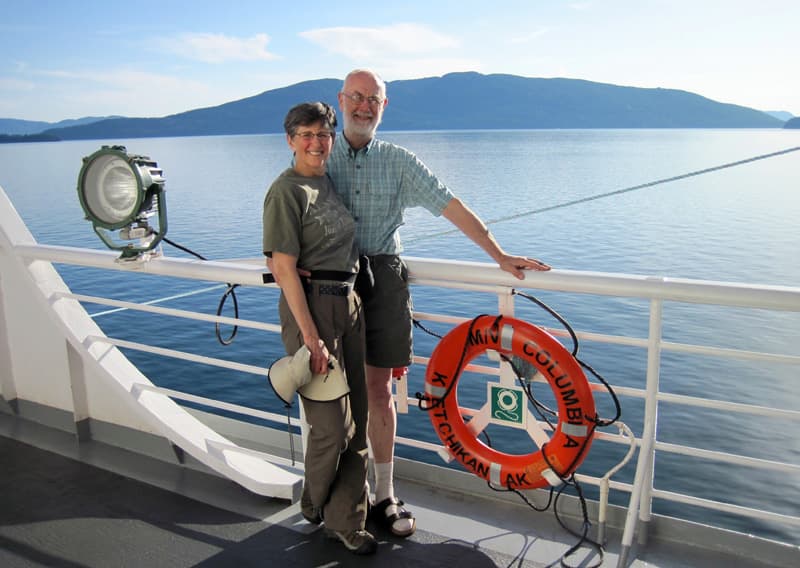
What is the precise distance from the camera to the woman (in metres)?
1.51

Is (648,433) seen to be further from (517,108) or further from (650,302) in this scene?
(517,108)

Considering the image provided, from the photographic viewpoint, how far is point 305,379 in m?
1.53

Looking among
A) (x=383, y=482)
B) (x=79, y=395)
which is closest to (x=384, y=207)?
(x=383, y=482)

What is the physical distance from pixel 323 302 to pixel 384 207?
289mm

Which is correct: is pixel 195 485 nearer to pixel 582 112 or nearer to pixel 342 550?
pixel 342 550

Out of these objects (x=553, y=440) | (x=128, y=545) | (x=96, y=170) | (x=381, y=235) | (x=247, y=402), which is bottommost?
(x=247, y=402)

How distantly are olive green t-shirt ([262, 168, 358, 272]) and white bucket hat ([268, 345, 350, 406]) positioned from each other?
208mm

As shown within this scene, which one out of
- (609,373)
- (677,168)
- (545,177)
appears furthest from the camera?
(677,168)

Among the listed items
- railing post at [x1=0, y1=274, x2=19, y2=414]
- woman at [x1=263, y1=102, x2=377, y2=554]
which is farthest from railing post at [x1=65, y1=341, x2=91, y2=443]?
woman at [x1=263, y1=102, x2=377, y2=554]

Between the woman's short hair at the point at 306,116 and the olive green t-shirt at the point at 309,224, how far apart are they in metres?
0.10

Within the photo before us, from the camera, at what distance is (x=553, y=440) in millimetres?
1654

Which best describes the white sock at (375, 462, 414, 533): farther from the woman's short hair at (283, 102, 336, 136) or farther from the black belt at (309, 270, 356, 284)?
the woman's short hair at (283, 102, 336, 136)

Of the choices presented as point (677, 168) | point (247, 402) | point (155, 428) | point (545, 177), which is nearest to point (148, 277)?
point (247, 402)

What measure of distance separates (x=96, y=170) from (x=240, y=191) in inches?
927
